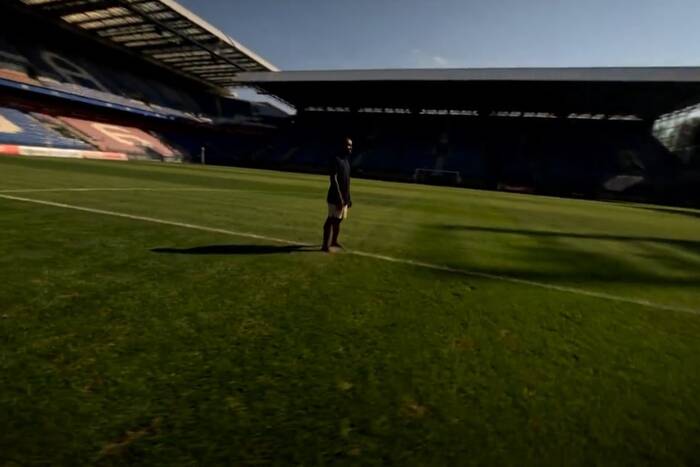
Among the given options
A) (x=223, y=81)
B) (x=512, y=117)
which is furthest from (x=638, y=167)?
(x=223, y=81)

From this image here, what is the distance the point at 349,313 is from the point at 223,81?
6310cm

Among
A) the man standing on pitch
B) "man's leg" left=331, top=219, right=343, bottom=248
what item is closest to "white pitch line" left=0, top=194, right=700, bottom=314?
"man's leg" left=331, top=219, right=343, bottom=248

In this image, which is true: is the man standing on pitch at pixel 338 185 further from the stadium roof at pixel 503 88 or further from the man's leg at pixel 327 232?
the stadium roof at pixel 503 88

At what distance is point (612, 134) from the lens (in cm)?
4388

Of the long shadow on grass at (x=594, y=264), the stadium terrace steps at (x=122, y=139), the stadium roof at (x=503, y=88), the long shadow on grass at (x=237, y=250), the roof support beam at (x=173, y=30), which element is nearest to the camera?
the long shadow on grass at (x=237, y=250)

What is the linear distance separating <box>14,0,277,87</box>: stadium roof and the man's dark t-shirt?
1416 inches

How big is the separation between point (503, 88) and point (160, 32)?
33668mm

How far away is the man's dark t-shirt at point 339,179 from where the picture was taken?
5.84 meters

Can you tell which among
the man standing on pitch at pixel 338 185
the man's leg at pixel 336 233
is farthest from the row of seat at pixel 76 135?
the man standing on pitch at pixel 338 185

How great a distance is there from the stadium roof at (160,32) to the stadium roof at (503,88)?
4.35m

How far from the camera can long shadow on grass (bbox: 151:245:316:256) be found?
17.6ft

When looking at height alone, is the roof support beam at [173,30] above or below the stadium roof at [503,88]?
above

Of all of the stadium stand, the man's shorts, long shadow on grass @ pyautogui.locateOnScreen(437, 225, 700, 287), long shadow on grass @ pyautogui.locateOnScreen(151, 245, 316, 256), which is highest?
the stadium stand

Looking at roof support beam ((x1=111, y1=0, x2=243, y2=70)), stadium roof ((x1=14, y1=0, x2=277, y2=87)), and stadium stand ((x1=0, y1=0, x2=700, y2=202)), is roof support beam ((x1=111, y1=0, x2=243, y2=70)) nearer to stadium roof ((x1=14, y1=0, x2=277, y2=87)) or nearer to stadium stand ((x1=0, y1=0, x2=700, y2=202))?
stadium roof ((x1=14, y1=0, x2=277, y2=87))
